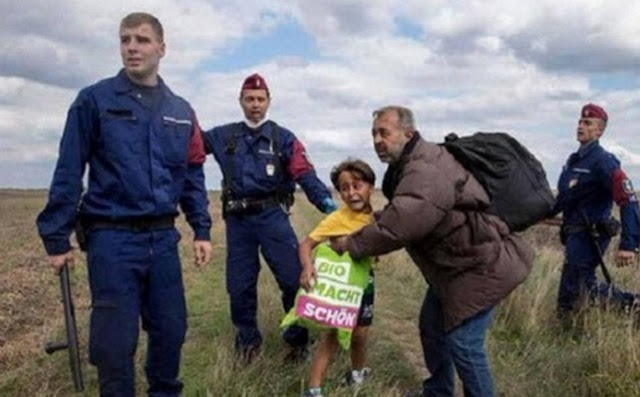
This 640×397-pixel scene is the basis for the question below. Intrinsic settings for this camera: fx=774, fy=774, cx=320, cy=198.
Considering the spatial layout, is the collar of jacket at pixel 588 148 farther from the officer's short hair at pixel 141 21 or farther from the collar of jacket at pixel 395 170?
the officer's short hair at pixel 141 21

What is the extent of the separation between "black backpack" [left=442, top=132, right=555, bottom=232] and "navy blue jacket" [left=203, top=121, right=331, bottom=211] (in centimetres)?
175

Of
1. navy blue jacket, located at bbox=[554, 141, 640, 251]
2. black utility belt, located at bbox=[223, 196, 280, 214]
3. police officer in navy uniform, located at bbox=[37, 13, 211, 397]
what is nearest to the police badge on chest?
black utility belt, located at bbox=[223, 196, 280, 214]

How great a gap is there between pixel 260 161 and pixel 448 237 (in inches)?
80.9

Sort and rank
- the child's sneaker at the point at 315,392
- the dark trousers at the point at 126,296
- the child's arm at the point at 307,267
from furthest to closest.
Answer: the child's sneaker at the point at 315,392 < the child's arm at the point at 307,267 < the dark trousers at the point at 126,296

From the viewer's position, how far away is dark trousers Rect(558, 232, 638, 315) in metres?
7.31

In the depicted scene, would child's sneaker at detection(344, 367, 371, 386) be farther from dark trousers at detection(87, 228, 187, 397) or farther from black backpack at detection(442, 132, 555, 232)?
black backpack at detection(442, 132, 555, 232)

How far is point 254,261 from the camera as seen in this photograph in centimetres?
609

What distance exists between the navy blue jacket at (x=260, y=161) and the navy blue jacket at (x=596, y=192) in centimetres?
268

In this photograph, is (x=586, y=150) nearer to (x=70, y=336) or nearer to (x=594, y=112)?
(x=594, y=112)

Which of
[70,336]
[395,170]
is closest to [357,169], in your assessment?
Answer: [395,170]

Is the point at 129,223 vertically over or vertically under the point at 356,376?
over

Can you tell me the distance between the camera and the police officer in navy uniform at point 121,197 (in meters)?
4.13

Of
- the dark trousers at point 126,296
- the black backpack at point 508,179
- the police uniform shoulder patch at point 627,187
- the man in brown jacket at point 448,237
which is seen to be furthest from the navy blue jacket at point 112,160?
the police uniform shoulder patch at point 627,187

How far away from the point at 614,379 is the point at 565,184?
2.62 metres
